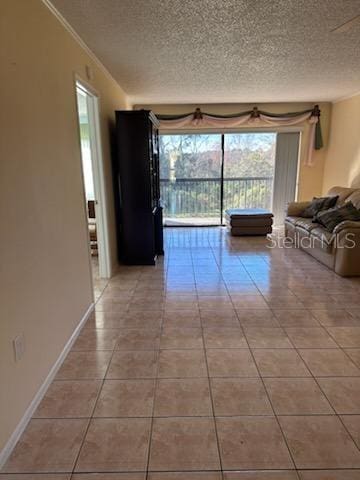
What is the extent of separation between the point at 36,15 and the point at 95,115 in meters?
1.47

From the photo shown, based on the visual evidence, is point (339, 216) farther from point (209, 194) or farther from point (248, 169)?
point (209, 194)

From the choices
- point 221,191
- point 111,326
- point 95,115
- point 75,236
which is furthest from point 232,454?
point 221,191

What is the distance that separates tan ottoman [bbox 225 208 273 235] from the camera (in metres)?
5.77

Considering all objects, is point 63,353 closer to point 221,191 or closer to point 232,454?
point 232,454

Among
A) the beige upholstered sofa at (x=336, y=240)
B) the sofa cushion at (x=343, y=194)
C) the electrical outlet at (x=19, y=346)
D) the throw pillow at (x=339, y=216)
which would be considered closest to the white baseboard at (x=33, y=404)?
the electrical outlet at (x=19, y=346)

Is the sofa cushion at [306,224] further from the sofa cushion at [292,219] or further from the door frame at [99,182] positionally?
the door frame at [99,182]

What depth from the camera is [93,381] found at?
2.04 meters

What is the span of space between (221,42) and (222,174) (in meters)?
3.85

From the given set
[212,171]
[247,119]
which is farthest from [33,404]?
[247,119]

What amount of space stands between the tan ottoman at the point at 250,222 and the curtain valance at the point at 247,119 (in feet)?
6.07

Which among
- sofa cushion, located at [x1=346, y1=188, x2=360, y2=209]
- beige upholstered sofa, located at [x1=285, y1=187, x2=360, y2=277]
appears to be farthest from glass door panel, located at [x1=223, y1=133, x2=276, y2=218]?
sofa cushion, located at [x1=346, y1=188, x2=360, y2=209]

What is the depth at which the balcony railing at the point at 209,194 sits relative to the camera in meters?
6.77

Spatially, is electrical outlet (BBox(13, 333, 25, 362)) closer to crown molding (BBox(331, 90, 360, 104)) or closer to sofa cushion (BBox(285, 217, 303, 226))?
sofa cushion (BBox(285, 217, 303, 226))

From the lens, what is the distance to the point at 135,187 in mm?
4117
